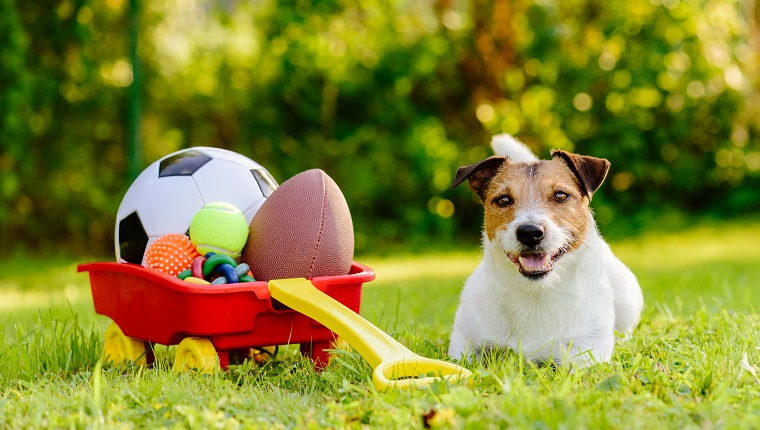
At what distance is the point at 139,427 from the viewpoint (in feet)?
8.74

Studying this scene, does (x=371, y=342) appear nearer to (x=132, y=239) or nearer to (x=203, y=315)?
(x=203, y=315)

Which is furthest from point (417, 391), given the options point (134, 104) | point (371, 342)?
point (134, 104)

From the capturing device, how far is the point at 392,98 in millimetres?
9633

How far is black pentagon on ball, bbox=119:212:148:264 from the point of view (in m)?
3.78

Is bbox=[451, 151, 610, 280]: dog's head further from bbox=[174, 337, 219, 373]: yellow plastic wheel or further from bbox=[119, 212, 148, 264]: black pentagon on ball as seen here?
bbox=[119, 212, 148, 264]: black pentagon on ball

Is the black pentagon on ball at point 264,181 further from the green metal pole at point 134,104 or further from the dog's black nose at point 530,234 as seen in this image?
the green metal pole at point 134,104

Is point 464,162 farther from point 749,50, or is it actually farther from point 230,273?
point 230,273

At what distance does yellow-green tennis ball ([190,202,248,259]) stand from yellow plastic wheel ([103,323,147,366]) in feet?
1.75

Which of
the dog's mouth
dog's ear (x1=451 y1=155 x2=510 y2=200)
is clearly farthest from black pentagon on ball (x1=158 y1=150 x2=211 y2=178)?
the dog's mouth

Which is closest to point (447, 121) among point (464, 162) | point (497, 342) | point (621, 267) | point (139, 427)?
point (464, 162)

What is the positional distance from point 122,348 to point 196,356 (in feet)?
2.06

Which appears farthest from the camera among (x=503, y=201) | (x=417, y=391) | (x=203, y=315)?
(x=503, y=201)

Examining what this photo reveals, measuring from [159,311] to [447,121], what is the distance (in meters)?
6.96

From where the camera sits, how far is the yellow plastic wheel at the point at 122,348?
3746mm
